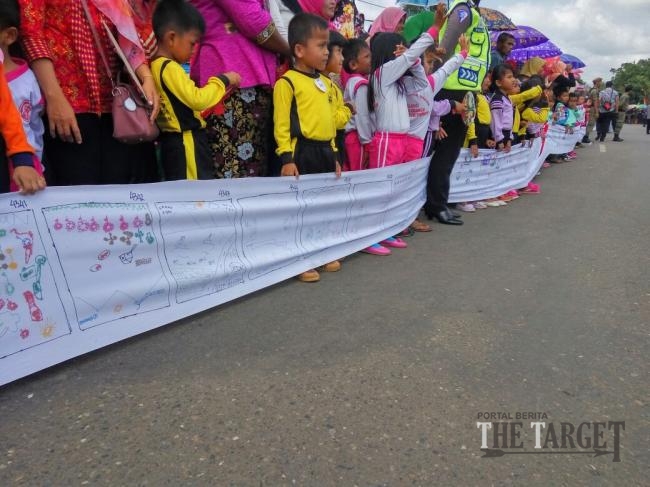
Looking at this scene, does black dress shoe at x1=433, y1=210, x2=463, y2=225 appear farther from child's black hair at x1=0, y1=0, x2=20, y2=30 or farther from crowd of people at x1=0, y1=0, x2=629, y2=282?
child's black hair at x1=0, y1=0, x2=20, y2=30

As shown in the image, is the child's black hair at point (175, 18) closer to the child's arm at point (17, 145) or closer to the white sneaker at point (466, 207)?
the child's arm at point (17, 145)

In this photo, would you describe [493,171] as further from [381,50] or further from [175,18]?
[175,18]

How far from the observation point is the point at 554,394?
1946 mm

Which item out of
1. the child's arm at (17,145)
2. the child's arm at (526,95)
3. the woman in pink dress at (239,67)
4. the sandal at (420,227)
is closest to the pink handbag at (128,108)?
the child's arm at (17,145)

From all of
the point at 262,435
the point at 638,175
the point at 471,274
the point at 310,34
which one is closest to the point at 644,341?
the point at 471,274

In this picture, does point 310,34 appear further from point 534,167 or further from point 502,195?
point 534,167

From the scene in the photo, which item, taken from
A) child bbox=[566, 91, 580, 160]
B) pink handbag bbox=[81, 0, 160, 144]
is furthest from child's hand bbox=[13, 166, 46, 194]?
child bbox=[566, 91, 580, 160]

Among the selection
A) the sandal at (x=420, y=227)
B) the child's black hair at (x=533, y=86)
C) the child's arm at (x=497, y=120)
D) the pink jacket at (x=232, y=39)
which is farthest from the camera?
the child's black hair at (x=533, y=86)

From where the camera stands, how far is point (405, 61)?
3.71 m

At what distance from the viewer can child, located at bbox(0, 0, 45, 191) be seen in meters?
1.93

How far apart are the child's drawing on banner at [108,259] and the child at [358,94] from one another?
7.76 feet

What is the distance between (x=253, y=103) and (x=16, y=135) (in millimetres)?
1570

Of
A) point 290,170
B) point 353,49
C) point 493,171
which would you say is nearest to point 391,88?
point 353,49

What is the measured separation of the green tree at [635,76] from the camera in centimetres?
6625
